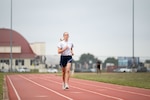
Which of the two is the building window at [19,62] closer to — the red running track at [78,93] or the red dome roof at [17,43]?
the red dome roof at [17,43]

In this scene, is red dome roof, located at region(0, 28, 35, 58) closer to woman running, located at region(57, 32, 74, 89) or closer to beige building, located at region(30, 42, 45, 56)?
beige building, located at region(30, 42, 45, 56)

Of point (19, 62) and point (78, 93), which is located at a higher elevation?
point (19, 62)

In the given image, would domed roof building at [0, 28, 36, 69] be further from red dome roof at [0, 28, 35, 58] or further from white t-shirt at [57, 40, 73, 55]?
white t-shirt at [57, 40, 73, 55]

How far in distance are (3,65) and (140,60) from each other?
25.3m

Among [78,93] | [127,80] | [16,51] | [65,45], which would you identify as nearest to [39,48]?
[16,51]

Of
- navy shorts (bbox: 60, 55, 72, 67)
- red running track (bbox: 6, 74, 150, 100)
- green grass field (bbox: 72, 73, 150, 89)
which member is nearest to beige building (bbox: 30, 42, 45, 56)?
green grass field (bbox: 72, 73, 150, 89)

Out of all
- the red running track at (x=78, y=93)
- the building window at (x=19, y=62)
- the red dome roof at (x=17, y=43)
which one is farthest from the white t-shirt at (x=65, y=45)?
the red dome roof at (x=17, y=43)

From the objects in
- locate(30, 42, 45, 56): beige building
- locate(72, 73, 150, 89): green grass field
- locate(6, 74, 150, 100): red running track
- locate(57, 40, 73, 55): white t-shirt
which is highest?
locate(30, 42, 45, 56): beige building

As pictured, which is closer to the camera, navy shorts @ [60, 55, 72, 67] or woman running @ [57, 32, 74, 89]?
woman running @ [57, 32, 74, 89]

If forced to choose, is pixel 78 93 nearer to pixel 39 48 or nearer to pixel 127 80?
pixel 127 80

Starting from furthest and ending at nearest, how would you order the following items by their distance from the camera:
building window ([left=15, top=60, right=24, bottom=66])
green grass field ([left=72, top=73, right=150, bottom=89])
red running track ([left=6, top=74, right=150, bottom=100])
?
building window ([left=15, top=60, right=24, bottom=66]) < green grass field ([left=72, top=73, right=150, bottom=89]) < red running track ([left=6, top=74, right=150, bottom=100])

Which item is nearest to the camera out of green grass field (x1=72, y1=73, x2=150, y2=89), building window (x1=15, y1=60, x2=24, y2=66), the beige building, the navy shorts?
the navy shorts

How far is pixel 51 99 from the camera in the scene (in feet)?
39.2

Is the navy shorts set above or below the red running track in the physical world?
above
